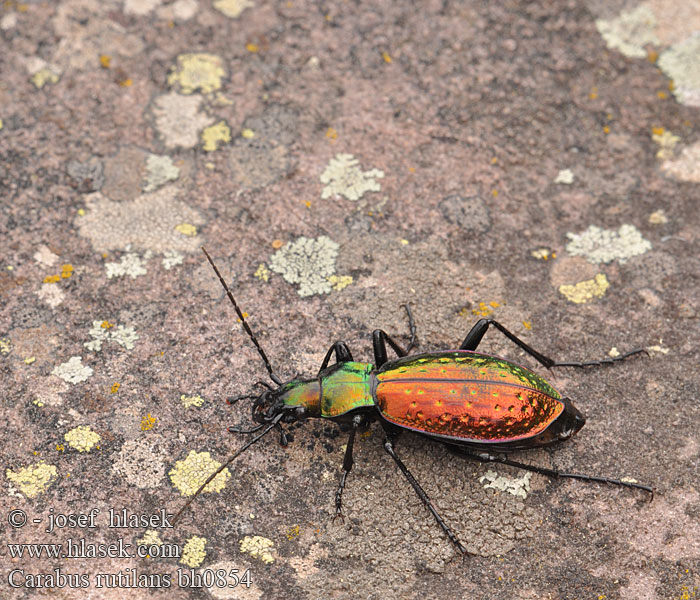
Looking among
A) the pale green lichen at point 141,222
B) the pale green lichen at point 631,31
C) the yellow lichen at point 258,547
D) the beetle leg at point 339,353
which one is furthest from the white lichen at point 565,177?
the yellow lichen at point 258,547

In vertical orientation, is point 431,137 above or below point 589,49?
below

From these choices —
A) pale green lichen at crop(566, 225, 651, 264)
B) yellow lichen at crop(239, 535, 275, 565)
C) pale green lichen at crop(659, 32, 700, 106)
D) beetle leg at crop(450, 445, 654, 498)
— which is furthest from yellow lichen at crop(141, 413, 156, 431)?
pale green lichen at crop(659, 32, 700, 106)

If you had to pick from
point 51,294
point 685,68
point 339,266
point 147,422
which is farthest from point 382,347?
point 685,68

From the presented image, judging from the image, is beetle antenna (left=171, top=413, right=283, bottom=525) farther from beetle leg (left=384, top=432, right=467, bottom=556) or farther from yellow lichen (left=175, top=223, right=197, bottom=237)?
yellow lichen (left=175, top=223, right=197, bottom=237)

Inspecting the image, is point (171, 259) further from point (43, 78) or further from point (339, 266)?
point (43, 78)

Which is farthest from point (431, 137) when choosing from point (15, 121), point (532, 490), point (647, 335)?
point (15, 121)

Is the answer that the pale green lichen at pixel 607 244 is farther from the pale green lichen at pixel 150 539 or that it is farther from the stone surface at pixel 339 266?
the pale green lichen at pixel 150 539

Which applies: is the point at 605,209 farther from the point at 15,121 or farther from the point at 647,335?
the point at 15,121
